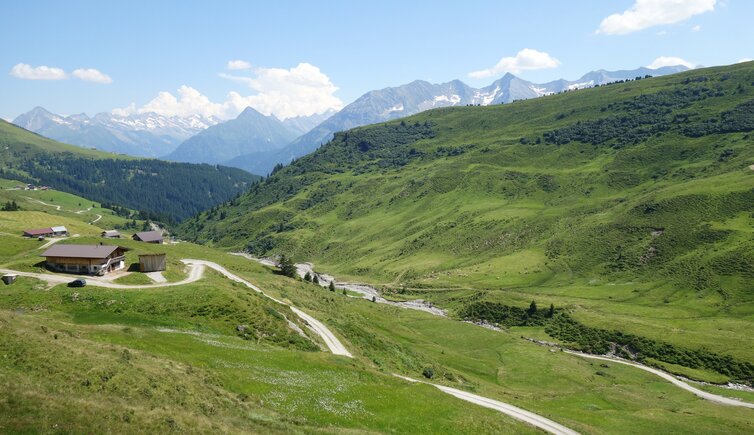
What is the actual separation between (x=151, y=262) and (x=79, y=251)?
37.1 feet

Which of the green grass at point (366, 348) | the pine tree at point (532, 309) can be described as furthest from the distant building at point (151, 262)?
the pine tree at point (532, 309)

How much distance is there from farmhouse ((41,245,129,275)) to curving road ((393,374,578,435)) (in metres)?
59.5

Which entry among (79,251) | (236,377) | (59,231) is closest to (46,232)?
(59,231)

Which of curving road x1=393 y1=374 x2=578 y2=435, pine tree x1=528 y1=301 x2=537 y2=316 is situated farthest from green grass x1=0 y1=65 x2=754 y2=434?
pine tree x1=528 y1=301 x2=537 y2=316

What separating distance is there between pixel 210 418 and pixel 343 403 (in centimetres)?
1402

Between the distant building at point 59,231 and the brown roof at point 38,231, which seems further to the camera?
the distant building at point 59,231

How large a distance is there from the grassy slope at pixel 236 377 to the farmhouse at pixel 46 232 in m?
21.7

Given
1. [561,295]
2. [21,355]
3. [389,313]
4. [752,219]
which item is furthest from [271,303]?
[752,219]

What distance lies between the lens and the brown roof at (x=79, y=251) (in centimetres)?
7788

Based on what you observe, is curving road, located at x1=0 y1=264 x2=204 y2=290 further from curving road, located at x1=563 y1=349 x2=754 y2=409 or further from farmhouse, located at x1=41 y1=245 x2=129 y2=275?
curving road, located at x1=563 y1=349 x2=754 y2=409

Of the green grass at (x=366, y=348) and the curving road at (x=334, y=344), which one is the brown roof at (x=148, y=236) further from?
the curving road at (x=334, y=344)

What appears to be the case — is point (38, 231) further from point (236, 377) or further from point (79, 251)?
point (236, 377)

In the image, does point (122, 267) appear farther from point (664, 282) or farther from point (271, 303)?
point (664, 282)

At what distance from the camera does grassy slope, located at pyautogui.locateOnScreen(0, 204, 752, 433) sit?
28344 mm
